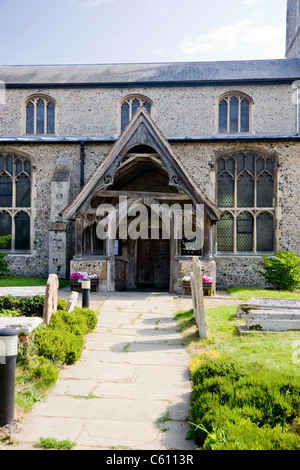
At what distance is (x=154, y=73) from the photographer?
737 inches

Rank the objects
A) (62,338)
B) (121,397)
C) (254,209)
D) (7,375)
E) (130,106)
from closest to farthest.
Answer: (7,375), (121,397), (62,338), (254,209), (130,106)

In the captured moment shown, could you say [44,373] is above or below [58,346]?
below

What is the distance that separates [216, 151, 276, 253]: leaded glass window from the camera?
14.8 m

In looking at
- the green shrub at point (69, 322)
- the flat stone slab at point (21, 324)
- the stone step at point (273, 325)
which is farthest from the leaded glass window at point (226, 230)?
the flat stone slab at point (21, 324)

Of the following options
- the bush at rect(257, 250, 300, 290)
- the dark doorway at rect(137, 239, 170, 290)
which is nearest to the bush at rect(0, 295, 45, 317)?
the bush at rect(257, 250, 300, 290)

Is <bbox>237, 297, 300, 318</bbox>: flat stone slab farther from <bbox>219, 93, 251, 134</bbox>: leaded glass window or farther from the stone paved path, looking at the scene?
<bbox>219, 93, 251, 134</bbox>: leaded glass window

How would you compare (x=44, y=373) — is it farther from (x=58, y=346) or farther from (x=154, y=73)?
(x=154, y=73)

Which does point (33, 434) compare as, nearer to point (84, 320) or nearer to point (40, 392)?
point (40, 392)

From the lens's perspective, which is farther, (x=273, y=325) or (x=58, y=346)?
(x=273, y=325)

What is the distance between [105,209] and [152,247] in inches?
170

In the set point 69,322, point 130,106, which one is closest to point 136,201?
point 69,322

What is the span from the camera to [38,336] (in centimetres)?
530

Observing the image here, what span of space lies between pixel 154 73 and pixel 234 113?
471 cm
